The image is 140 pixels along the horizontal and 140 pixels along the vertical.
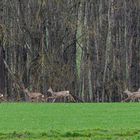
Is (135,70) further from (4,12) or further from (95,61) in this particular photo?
(4,12)

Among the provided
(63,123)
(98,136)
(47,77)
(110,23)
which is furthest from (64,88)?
(98,136)

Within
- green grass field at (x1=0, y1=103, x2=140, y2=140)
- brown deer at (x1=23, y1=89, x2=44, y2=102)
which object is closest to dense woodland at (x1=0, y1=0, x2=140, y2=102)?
brown deer at (x1=23, y1=89, x2=44, y2=102)

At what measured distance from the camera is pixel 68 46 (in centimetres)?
3089

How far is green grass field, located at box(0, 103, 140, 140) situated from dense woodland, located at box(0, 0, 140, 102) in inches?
492

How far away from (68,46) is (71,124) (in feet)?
57.4

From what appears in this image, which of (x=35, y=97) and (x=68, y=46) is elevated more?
(x=68, y=46)

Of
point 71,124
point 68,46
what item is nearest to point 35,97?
point 68,46

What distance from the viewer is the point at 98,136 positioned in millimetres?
10945

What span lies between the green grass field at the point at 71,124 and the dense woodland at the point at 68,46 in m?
12.5

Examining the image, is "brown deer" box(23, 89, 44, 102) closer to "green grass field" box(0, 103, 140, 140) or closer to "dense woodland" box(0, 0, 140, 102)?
"dense woodland" box(0, 0, 140, 102)

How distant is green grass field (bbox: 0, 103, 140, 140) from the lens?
1108 cm

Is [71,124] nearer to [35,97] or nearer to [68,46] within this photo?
[35,97]

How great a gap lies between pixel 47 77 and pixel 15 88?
1.57 meters

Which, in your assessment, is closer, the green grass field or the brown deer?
the green grass field
